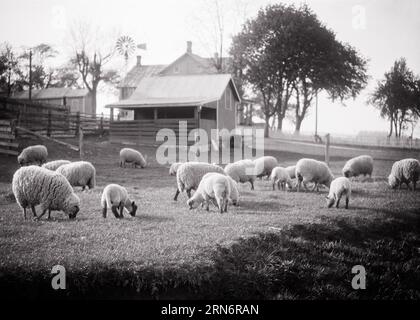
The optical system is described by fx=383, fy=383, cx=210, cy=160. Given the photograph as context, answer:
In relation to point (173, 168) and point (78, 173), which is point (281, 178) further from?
point (78, 173)

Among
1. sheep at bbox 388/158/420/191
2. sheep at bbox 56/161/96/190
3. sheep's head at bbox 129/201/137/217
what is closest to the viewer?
sheep's head at bbox 129/201/137/217

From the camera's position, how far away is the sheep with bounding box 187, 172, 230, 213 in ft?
30.9

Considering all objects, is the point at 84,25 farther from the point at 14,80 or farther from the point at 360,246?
the point at 360,246

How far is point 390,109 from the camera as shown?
13102 mm

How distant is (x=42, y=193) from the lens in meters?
8.74

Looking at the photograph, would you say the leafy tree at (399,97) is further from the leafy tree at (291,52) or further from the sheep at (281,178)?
the leafy tree at (291,52)

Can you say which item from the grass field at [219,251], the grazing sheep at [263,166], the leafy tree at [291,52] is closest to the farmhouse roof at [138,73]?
the leafy tree at [291,52]

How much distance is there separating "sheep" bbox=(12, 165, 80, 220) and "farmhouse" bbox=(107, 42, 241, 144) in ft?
61.7

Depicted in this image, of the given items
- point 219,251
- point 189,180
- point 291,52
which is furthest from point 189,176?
point 291,52

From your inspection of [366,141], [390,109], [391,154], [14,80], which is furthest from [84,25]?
[366,141]

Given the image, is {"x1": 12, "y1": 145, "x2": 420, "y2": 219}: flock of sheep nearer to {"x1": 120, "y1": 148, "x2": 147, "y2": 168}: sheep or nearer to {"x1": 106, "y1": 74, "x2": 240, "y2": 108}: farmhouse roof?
{"x1": 120, "y1": 148, "x2": 147, "y2": 168}: sheep

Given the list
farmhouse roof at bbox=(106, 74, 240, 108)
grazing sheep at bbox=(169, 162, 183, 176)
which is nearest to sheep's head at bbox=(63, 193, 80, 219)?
grazing sheep at bbox=(169, 162, 183, 176)

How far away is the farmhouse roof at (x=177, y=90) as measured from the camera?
97.2 ft

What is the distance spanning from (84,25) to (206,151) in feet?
44.6
